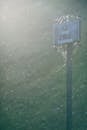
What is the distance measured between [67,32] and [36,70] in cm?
664

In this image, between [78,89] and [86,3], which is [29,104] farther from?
[86,3]

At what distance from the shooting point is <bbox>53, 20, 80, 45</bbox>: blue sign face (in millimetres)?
6762

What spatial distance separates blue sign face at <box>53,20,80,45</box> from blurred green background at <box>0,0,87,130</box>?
0.79 metres

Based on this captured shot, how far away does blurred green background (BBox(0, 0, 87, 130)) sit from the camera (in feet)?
35.0

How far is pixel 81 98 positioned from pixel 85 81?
0.89m

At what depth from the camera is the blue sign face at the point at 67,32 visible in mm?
6762

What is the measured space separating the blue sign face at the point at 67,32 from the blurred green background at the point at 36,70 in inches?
31.2

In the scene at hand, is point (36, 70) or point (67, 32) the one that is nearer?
point (67, 32)

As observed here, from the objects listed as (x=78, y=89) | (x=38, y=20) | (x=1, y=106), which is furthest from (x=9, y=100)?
(x=38, y=20)

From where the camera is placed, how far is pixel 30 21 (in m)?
16.5

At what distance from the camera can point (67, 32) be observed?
268 inches

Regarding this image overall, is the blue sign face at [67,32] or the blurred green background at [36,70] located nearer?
the blue sign face at [67,32]

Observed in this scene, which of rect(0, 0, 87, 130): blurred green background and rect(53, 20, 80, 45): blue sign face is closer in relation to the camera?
rect(53, 20, 80, 45): blue sign face

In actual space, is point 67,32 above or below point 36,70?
above
